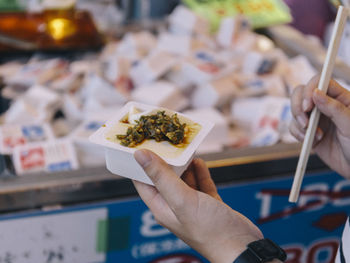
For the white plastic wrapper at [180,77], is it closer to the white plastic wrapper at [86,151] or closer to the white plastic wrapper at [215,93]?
the white plastic wrapper at [215,93]

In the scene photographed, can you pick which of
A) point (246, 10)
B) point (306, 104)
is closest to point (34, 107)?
point (306, 104)

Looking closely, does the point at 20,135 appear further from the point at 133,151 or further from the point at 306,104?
the point at 306,104

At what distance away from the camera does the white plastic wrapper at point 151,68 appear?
2432 mm

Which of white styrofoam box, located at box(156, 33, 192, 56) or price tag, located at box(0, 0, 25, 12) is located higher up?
price tag, located at box(0, 0, 25, 12)

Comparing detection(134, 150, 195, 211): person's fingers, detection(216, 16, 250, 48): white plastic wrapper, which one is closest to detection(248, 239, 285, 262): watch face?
detection(134, 150, 195, 211): person's fingers

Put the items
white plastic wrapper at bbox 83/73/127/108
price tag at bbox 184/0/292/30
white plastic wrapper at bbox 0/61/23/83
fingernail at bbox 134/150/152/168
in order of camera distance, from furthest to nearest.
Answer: price tag at bbox 184/0/292/30 < white plastic wrapper at bbox 0/61/23/83 < white plastic wrapper at bbox 83/73/127/108 < fingernail at bbox 134/150/152/168

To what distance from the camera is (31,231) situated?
1636mm

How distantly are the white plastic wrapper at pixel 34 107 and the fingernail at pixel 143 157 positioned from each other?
135 cm

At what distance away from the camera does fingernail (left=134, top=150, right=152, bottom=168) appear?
0.96 m

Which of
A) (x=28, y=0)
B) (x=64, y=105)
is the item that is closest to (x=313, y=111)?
(x=64, y=105)

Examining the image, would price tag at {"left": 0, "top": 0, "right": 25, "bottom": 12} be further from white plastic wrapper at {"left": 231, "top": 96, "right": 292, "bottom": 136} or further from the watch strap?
the watch strap

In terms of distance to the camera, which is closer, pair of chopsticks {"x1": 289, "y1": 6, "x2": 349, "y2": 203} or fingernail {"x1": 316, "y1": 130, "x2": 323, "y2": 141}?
pair of chopsticks {"x1": 289, "y1": 6, "x2": 349, "y2": 203}

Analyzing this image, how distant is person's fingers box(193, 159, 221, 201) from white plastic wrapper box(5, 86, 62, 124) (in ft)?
3.97

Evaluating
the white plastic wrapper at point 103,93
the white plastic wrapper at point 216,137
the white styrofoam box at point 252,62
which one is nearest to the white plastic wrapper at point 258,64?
the white styrofoam box at point 252,62
